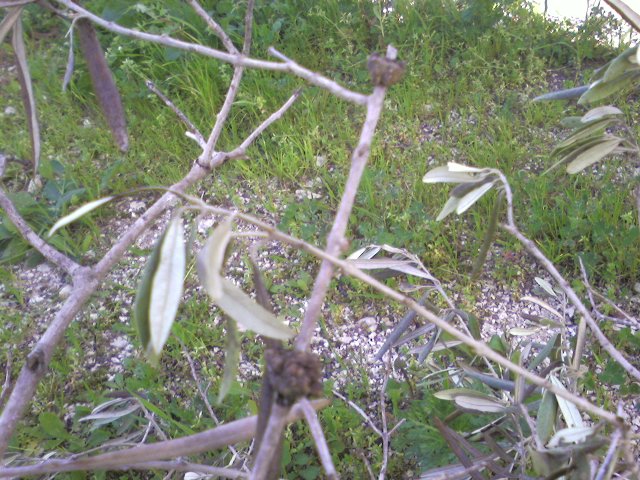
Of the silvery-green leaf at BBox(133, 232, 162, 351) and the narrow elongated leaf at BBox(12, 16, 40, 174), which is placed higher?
the narrow elongated leaf at BBox(12, 16, 40, 174)

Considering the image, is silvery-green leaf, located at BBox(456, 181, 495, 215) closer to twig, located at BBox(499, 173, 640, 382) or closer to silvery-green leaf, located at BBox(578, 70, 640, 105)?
twig, located at BBox(499, 173, 640, 382)

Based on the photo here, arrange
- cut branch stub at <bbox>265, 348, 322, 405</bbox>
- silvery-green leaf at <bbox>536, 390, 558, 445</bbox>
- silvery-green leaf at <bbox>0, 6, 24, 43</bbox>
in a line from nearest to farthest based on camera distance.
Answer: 1. cut branch stub at <bbox>265, 348, 322, 405</bbox>
2. silvery-green leaf at <bbox>0, 6, 24, 43</bbox>
3. silvery-green leaf at <bbox>536, 390, 558, 445</bbox>

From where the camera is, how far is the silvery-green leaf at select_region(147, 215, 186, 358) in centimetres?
66

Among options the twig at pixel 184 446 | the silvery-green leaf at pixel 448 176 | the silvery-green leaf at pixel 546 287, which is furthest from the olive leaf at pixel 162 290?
the silvery-green leaf at pixel 546 287

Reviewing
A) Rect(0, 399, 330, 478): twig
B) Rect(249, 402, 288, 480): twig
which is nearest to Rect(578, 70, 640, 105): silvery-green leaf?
Rect(0, 399, 330, 478): twig

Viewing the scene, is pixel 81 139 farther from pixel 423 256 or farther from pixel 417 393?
pixel 417 393

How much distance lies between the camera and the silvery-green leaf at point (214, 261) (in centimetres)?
64

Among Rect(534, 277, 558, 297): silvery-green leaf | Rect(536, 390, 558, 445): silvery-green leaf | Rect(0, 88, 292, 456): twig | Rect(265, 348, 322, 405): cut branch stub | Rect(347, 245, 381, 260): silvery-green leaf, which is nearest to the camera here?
Rect(265, 348, 322, 405): cut branch stub

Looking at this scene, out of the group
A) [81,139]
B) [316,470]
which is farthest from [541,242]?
[81,139]

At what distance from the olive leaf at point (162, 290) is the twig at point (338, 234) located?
0.13 m

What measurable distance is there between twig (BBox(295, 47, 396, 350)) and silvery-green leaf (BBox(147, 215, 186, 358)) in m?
0.13

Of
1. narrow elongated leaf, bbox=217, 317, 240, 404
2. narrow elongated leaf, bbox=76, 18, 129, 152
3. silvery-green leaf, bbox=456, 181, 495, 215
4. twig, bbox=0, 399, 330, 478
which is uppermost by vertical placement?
narrow elongated leaf, bbox=76, 18, 129, 152

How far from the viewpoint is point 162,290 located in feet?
2.28

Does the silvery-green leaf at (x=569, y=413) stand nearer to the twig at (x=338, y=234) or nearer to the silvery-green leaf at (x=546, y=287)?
the silvery-green leaf at (x=546, y=287)
